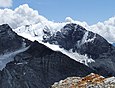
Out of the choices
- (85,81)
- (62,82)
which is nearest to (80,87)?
(85,81)

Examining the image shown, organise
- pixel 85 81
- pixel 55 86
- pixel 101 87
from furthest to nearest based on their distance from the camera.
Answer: pixel 55 86 < pixel 85 81 < pixel 101 87

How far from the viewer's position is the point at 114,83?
1891 centimetres

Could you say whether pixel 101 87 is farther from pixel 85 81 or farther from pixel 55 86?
pixel 55 86

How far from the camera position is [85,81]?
2023 cm

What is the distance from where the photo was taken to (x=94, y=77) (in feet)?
67.4

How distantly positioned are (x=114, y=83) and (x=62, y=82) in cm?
377

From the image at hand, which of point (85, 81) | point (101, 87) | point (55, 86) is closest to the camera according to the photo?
point (101, 87)

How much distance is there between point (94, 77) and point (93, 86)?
1571mm

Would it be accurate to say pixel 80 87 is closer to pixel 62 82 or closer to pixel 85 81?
pixel 85 81

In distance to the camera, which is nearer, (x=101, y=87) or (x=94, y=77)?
(x=101, y=87)

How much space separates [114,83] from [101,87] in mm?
661

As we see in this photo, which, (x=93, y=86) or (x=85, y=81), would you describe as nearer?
(x=93, y=86)

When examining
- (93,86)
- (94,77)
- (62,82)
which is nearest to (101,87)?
(93,86)

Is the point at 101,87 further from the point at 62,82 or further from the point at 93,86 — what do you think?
the point at 62,82
